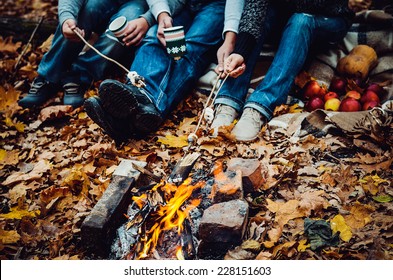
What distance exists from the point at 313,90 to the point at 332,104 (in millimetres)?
173

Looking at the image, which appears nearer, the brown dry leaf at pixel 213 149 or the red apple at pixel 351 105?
the brown dry leaf at pixel 213 149

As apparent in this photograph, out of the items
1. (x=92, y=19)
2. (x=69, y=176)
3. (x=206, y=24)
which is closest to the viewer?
(x=69, y=176)

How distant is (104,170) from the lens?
2.03 metres

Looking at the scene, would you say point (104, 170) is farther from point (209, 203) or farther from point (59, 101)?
point (59, 101)

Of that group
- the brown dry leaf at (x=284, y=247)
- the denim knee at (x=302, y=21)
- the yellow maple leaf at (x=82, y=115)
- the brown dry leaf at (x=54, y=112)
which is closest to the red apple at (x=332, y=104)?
the denim knee at (x=302, y=21)

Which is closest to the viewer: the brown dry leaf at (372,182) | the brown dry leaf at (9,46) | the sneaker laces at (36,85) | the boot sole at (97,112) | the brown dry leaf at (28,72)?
the brown dry leaf at (372,182)

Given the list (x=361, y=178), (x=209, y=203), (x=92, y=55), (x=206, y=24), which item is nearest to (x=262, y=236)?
(x=209, y=203)

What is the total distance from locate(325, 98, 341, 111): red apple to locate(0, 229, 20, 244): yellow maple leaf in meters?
1.88

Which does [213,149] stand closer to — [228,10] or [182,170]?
[182,170]

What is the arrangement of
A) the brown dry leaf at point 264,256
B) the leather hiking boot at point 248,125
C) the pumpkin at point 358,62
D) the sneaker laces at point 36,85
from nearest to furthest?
the brown dry leaf at point 264,256 < the leather hiking boot at point 248,125 < the pumpkin at point 358,62 < the sneaker laces at point 36,85

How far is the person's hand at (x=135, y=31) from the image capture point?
2.46 meters

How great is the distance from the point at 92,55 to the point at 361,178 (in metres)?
1.93

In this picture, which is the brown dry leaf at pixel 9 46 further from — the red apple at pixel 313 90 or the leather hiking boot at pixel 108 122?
the red apple at pixel 313 90

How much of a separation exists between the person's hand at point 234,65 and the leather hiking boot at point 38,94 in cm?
142
